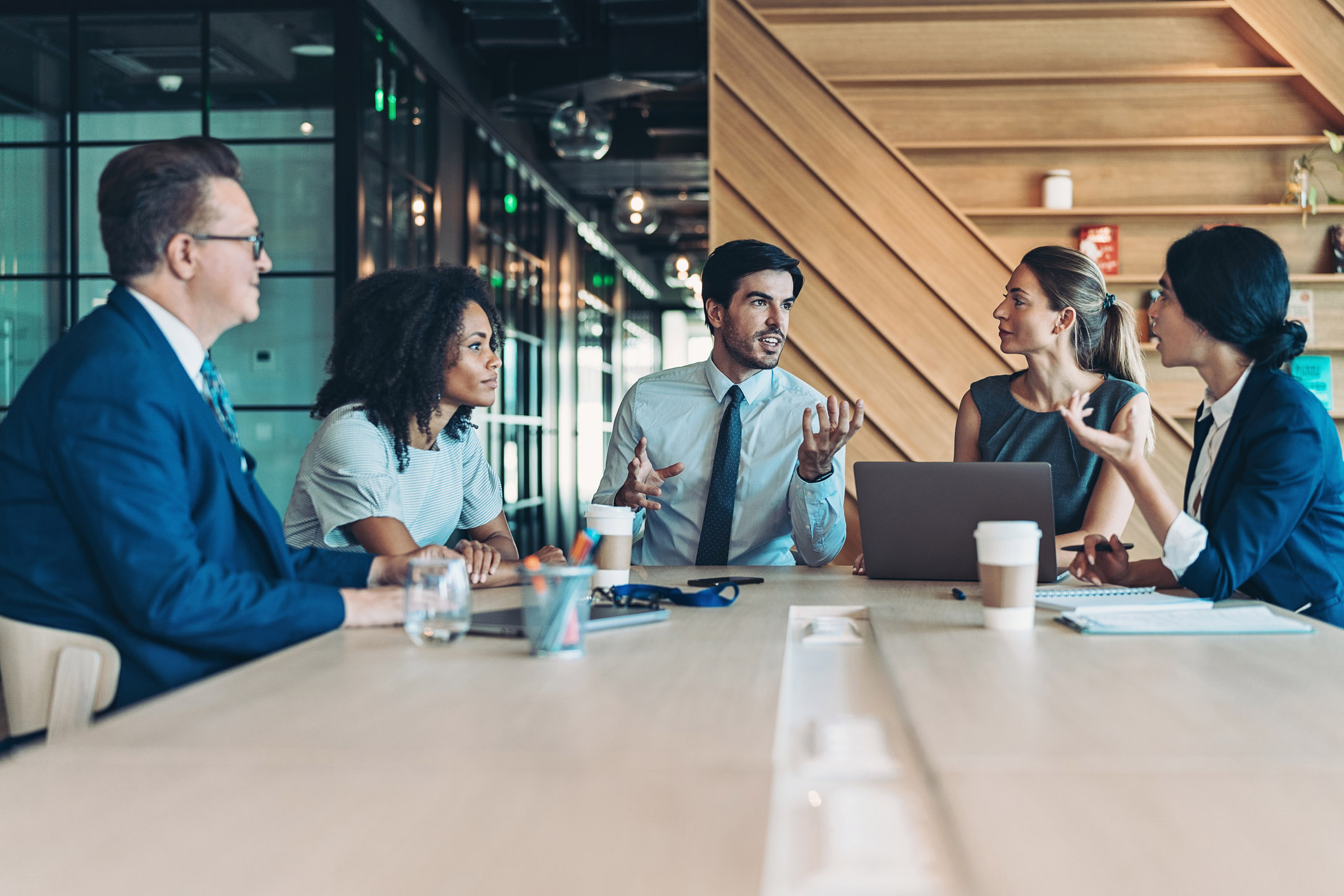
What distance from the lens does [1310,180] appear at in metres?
3.93

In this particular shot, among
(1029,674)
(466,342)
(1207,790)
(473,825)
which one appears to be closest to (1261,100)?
(466,342)

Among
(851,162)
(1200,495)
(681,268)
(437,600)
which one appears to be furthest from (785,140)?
(681,268)

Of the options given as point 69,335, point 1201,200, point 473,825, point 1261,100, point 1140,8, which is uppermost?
point 1140,8

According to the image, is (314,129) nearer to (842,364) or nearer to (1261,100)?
(842,364)

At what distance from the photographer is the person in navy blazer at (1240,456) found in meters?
1.65

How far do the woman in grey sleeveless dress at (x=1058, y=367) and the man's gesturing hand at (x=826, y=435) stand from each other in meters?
0.49

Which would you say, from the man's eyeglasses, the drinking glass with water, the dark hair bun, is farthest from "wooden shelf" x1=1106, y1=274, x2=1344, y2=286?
the drinking glass with water

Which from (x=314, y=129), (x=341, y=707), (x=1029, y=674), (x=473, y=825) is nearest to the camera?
(x=473, y=825)

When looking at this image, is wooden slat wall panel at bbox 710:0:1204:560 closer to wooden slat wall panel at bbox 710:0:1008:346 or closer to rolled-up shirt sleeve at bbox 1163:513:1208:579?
wooden slat wall panel at bbox 710:0:1008:346

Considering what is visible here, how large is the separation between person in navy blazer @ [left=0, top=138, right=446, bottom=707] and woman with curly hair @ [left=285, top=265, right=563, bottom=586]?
23.6 inches

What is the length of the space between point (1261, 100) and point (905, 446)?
1.86 meters

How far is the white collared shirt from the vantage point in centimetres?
146

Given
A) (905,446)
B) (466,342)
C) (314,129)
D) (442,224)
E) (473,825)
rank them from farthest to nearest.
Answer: (442,224) < (314,129) < (905,446) < (466,342) < (473,825)

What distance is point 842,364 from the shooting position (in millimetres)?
3969
